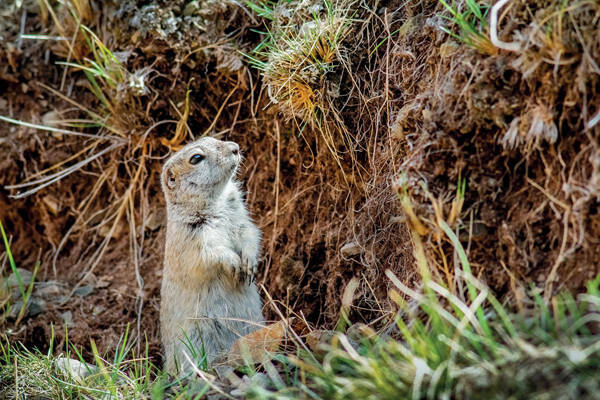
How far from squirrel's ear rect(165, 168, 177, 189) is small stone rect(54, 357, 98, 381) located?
4.99 feet

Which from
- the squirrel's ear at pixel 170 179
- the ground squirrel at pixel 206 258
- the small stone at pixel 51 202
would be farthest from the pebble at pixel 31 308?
the squirrel's ear at pixel 170 179

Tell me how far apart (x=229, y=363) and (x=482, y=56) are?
2352 millimetres

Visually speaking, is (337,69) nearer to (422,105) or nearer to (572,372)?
(422,105)

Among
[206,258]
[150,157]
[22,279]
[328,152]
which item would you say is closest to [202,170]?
[206,258]

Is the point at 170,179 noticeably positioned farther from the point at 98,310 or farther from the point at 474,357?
the point at 474,357

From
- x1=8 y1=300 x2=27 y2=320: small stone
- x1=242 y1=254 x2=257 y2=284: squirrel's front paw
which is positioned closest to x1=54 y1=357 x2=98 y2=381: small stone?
x1=242 y1=254 x2=257 y2=284: squirrel's front paw

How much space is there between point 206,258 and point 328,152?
1261 millimetres

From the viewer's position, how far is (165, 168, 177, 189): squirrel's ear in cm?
516

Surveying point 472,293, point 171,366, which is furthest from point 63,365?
point 472,293

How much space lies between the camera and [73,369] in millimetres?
4328

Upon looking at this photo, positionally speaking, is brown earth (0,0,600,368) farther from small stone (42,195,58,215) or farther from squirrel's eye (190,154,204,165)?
squirrel's eye (190,154,204,165)

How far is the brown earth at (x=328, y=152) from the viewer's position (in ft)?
10.5

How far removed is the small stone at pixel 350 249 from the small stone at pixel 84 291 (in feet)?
8.40

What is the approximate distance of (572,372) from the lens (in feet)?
8.02
